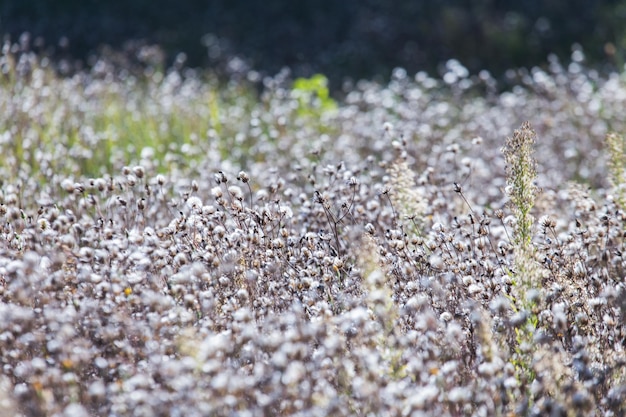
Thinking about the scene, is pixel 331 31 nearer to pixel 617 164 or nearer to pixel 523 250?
pixel 617 164

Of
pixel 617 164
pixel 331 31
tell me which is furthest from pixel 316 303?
pixel 331 31

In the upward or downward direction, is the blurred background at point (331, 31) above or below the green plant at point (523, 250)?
above

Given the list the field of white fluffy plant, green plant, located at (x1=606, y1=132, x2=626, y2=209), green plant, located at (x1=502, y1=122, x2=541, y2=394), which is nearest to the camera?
A: the field of white fluffy plant

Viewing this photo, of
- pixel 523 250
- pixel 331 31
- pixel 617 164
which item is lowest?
pixel 523 250

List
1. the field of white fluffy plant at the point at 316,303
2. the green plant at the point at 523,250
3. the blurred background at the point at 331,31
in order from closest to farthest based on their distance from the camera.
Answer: the field of white fluffy plant at the point at 316,303, the green plant at the point at 523,250, the blurred background at the point at 331,31

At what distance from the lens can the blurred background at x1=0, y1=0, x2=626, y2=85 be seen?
1209 centimetres

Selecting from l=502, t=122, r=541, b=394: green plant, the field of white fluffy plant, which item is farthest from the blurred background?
l=502, t=122, r=541, b=394: green plant

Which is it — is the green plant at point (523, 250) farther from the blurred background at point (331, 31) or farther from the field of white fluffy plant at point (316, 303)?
the blurred background at point (331, 31)

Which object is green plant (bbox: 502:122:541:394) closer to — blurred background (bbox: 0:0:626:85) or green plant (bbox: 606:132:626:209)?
green plant (bbox: 606:132:626:209)

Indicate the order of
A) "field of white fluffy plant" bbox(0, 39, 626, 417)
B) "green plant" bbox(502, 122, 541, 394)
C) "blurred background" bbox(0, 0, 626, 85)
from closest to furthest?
"field of white fluffy plant" bbox(0, 39, 626, 417)
"green plant" bbox(502, 122, 541, 394)
"blurred background" bbox(0, 0, 626, 85)

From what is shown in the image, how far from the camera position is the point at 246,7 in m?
15.4

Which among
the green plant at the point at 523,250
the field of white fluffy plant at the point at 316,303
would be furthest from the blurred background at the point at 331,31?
the green plant at the point at 523,250

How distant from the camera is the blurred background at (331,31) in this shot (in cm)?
1209

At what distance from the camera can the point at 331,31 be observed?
46.8 ft
